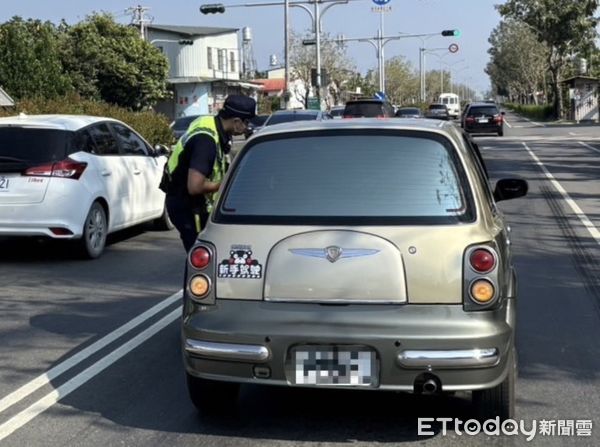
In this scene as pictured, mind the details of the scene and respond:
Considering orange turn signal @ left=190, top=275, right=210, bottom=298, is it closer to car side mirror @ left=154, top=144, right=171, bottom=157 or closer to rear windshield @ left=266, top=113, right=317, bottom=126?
car side mirror @ left=154, top=144, right=171, bottom=157

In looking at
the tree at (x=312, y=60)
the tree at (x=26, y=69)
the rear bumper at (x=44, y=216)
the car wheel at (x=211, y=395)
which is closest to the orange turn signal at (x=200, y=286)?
the car wheel at (x=211, y=395)

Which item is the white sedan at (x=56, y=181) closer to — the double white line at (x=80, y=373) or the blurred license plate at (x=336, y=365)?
the double white line at (x=80, y=373)

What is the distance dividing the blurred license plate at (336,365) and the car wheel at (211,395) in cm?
67

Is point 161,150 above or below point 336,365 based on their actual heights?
above

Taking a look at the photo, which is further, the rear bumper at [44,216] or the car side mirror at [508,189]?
the rear bumper at [44,216]

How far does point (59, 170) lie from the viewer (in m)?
9.77

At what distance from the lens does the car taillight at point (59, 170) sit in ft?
31.9

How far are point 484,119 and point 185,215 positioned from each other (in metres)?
33.5

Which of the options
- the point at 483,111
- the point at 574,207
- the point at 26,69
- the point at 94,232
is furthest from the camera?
the point at 483,111

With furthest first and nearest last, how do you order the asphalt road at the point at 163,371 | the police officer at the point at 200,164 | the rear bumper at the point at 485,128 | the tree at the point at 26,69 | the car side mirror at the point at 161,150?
the rear bumper at the point at 485,128 < the tree at the point at 26,69 < the car side mirror at the point at 161,150 < the police officer at the point at 200,164 < the asphalt road at the point at 163,371

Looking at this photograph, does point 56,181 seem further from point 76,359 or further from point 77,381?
point 77,381

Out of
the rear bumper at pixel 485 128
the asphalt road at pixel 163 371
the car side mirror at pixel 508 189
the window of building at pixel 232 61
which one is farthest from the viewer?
the window of building at pixel 232 61

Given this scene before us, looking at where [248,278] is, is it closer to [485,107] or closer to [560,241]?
[560,241]

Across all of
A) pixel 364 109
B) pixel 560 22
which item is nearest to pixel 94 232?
pixel 364 109
